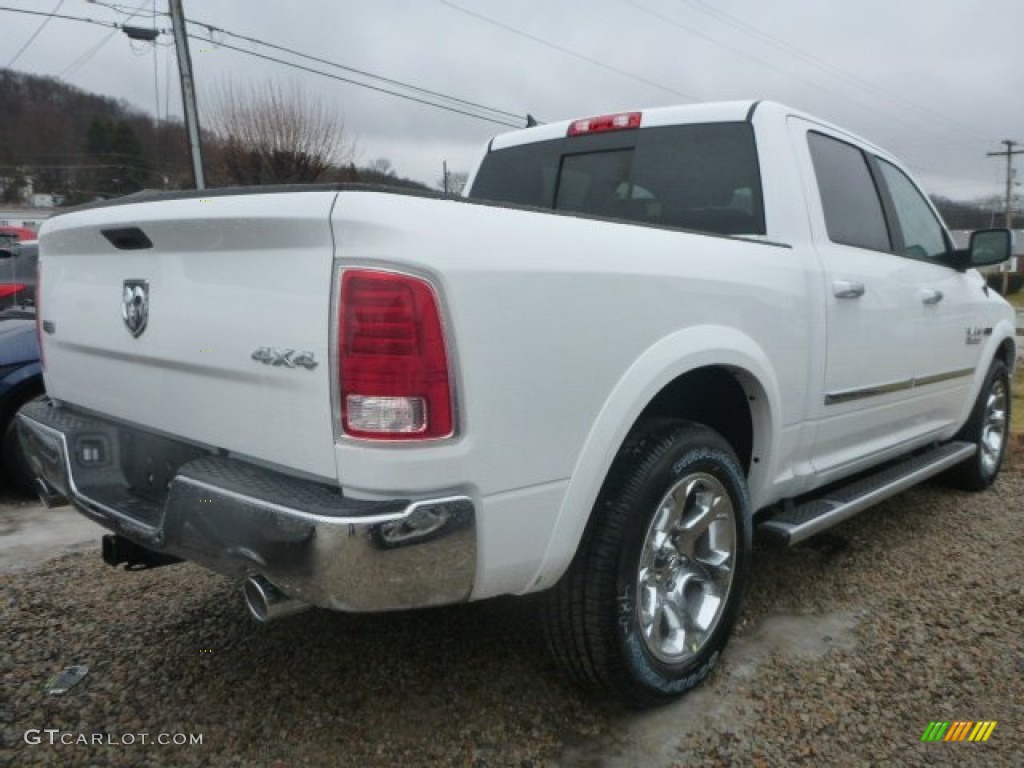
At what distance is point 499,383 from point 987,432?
4238 mm

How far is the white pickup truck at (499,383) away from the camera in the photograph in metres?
1.66

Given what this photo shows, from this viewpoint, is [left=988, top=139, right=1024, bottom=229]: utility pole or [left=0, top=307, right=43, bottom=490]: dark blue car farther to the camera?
[left=988, top=139, right=1024, bottom=229]: utility pole

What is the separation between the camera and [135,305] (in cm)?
217

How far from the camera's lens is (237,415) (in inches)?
74.5

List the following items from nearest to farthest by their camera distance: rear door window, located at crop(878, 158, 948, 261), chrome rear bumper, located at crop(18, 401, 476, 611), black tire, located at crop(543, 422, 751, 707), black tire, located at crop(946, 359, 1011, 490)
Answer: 1. chrome rear bumper, located at crop(18, 401, 476, 611)
2. black tire, located at crop(543, 422, 751, 707)
3. rear door window, located at crop(878, 158, 948, 261)
4. black tire, located at crop(946, 359, 1011, 490)

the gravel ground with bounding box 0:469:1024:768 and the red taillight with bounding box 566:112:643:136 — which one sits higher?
the red taillight with bounding box 566:112:643:136

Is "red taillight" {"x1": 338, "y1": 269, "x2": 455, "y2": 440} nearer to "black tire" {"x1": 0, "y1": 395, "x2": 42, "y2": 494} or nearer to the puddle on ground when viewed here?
the puddle on ground

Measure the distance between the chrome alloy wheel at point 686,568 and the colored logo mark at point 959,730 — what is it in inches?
25.6

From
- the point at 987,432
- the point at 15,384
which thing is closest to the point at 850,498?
the point at 987,432

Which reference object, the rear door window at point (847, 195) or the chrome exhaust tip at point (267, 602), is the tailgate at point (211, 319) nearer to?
the chrome exhaust tip at point (267, 602)

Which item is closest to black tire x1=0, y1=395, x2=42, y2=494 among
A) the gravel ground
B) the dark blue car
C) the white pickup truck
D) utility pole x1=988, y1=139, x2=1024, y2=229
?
the dark blue car

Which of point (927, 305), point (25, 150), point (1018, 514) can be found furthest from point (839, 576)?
point (25, 150)

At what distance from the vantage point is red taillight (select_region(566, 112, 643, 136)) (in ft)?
10.9

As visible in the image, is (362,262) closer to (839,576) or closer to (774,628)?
(774,628)
